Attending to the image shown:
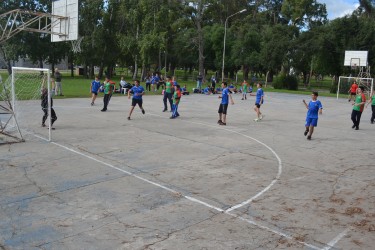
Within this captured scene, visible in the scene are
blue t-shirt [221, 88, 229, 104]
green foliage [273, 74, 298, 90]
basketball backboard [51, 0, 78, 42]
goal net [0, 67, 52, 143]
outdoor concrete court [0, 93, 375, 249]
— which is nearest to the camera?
outdoor concrete court [0, 93, 375, 249]

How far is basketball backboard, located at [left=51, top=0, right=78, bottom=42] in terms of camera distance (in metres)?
16.8

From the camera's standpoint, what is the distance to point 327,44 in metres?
50.6

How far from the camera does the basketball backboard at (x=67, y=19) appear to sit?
1677 centimetres

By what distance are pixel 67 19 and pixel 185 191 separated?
12310 millimetres

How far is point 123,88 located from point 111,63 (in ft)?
90.9

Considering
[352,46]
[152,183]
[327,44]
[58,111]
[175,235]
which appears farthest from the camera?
[327,44]

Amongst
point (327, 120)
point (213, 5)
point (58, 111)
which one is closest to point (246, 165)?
point (327, 120)

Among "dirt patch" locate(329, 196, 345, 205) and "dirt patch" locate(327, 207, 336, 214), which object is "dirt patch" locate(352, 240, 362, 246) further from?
"dirt patch" locate(329, 196, 345, 205)

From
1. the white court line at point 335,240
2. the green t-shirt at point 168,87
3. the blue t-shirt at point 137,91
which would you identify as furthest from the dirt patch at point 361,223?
the green t-shirt at point 168,87

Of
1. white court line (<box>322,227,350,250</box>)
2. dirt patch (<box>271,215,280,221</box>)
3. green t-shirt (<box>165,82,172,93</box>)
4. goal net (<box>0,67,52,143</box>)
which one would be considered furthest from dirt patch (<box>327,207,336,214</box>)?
green t-shirt (<box>165,82,172,93</box>)

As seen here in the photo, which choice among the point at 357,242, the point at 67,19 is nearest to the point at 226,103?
the point at 67,19

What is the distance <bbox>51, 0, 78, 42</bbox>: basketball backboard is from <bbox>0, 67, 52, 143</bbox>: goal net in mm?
2185

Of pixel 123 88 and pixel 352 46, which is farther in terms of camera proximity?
pixel 352 46

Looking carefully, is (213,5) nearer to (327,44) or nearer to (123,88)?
(327,44)
